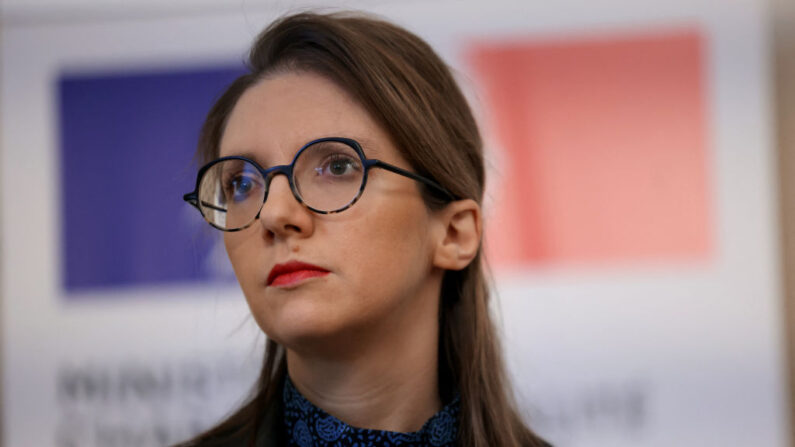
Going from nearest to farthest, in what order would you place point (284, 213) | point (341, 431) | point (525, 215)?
point (284, 213) → point (341, 431) → point (525, 215)

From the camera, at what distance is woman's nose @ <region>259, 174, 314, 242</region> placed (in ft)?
4.69

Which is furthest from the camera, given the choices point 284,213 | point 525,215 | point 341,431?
point 525,215

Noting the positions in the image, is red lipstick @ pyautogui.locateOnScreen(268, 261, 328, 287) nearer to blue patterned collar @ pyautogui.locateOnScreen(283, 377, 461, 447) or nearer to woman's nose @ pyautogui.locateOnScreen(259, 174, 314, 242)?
woman's nose @ pyautogui.locateOnScreen(259, 174, 314, 242)

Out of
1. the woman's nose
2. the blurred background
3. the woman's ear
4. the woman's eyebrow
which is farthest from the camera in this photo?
the blurred background

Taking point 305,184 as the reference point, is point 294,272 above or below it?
below

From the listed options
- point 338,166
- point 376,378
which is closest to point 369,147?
point 338,166

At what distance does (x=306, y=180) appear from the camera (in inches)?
58.4

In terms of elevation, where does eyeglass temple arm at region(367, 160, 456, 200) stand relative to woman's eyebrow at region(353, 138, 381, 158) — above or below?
below

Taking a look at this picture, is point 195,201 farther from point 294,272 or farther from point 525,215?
point 525,215

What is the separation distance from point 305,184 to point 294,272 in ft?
0.53

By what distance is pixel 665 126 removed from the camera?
3156 mm

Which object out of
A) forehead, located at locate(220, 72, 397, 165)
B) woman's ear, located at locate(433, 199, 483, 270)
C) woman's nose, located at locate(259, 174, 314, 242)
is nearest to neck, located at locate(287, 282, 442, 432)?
woman's ear, located at locate(433, 199, 483, 270)

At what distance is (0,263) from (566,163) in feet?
7.51

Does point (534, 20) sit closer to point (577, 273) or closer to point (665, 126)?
point (665, 126)
